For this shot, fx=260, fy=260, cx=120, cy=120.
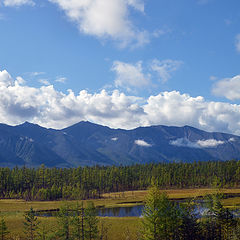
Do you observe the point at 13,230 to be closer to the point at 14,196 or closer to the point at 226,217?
the point at 226,217

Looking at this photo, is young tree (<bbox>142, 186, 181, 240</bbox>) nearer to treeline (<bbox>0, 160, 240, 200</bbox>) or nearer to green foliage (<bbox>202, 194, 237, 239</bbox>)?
green foliage (<bbox>202, 194, 237, 239</bbox>)

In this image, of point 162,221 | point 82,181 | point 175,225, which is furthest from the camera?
point 82,181

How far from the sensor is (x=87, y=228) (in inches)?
2103

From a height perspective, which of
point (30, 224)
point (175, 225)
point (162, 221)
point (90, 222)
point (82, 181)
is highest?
point (82, 181)

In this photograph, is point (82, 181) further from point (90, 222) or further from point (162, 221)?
point (162, 221)

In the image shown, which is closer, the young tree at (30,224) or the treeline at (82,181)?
the young tree at (30,224)

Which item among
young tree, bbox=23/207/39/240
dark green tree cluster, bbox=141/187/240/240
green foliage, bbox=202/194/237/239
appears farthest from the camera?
young tree, bbox=23/207/39/240

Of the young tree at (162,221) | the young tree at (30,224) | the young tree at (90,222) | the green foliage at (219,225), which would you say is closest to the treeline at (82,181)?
the young tree at (30,224)

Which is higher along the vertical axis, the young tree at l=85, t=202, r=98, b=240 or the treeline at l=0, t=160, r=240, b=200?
the treeline at l=0, t=160, r=240, b=200

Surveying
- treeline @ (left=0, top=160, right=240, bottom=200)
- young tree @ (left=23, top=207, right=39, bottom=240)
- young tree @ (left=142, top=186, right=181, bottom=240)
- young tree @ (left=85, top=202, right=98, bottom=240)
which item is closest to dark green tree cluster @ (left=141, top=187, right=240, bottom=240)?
young tree @ (left=142, top=186, right=181, bottom=240)

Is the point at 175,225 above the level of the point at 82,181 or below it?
below

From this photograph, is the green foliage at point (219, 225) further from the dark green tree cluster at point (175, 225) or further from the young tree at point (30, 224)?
the young tree at point (30, 224)

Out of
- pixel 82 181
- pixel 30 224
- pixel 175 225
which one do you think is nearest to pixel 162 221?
pixel 175 225

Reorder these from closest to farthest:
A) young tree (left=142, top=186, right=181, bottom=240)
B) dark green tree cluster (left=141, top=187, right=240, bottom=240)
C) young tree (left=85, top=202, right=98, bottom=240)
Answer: dark green tree cluster (left=141, top=187, right=240, bottom=240)
young tree (left=142, top=186, right=181, bottom=240)
young tree (left=85, top=202, right=98, bottom=240)
